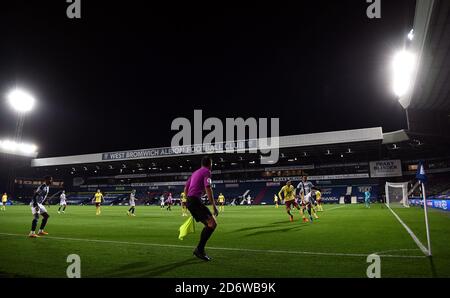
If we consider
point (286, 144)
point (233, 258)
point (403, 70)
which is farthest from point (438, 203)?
point (233, 258)

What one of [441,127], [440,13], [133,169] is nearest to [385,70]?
[441,127]

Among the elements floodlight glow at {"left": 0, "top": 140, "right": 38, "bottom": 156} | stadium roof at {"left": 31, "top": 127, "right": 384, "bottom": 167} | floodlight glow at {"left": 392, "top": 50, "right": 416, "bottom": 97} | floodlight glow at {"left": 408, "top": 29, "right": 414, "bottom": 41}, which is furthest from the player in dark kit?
floodlight glow at {"left": 0, "top": 140, "right": 38, "bottom": 156}

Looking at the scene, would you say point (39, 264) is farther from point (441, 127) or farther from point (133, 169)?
point (133, 169)

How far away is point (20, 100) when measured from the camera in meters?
50.4

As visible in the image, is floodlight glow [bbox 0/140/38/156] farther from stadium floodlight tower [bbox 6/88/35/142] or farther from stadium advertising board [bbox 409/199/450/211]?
stadium advertising board [bbox 409/199/450/211]

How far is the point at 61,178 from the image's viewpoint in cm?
8100

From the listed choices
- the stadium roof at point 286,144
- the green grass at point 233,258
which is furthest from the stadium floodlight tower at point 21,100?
the green grass at point 233,258

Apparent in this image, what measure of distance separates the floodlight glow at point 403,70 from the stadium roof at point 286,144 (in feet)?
45.5

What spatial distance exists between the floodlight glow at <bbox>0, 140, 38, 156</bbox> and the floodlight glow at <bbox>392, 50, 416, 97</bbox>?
226 ft

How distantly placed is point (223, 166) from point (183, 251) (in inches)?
2466

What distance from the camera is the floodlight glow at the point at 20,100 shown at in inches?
1972

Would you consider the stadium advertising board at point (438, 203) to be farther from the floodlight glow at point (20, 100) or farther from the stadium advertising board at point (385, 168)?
the floodlight glow at point (20, 100)

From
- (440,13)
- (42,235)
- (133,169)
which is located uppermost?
(440,13)

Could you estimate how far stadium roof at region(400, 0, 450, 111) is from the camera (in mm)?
16109
